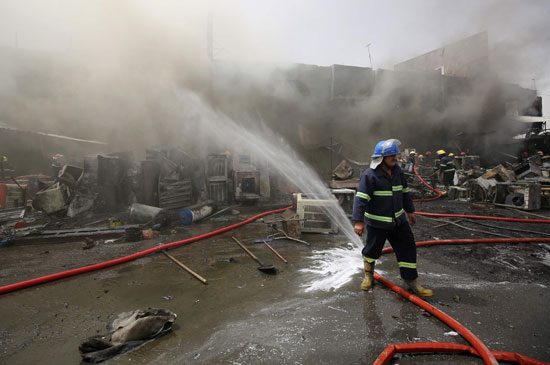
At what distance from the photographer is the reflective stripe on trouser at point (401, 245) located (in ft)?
8.59

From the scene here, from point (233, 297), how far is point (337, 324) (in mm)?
1084

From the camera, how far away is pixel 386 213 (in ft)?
8.52

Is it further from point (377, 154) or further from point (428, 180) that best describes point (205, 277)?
point (428, 180)

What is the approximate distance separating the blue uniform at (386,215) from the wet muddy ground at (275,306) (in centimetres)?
43

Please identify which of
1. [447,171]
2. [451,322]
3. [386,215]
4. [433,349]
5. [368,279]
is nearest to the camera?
[433,349]

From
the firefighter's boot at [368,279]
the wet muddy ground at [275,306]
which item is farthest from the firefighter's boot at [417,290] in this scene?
the firefighter's boot at [368,279]

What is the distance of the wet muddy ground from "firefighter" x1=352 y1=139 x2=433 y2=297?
354 mm

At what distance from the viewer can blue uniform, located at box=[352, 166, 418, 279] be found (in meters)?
2.60

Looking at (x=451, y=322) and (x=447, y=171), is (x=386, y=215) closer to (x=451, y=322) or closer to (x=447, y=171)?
(x=451, y=322)

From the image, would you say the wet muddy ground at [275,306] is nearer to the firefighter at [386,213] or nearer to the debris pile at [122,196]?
the firefighter at [386,213]

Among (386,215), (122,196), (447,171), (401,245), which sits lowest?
(401,245)

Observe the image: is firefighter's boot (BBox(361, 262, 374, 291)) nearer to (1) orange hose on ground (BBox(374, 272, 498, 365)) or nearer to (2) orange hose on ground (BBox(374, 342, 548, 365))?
(1) orange hose on ground (BBox(374, 272, 498, 365))

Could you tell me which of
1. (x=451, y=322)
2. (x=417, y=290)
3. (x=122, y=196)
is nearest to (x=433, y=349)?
(x=451, y=322)

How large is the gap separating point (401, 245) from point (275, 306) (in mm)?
1439
